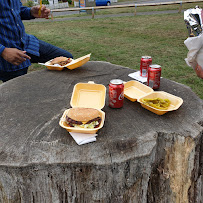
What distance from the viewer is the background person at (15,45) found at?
89.0 inches

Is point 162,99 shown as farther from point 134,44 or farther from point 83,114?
point 134,44

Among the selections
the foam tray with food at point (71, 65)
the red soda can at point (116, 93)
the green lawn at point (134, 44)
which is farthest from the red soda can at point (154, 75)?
the green lawn at point (134, 44)

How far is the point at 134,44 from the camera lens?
6.62 meters

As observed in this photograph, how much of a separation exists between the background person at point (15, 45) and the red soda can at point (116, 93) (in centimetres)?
111

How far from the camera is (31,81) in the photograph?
216 centimetres

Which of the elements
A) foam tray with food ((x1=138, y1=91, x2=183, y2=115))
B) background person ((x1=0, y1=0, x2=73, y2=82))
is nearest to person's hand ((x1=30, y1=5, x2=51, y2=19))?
background person ((x1=0, y1=0, x2=73, y2=82))

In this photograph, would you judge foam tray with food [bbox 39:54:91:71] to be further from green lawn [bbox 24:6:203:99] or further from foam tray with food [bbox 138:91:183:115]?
green lawn [bbox 24:6:203:99]

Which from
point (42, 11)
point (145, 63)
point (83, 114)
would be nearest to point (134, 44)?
point (42, 11)

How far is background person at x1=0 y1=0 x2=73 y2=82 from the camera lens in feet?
7.42

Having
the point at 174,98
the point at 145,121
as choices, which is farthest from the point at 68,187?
the point at 174,98

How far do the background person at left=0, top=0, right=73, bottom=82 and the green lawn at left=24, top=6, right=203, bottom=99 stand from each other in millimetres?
2255

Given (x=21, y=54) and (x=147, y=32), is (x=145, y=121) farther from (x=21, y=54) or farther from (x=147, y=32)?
(x=147, y=32)

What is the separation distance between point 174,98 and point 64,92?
0.91 metres

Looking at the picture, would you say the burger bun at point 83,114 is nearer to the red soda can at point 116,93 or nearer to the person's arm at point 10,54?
the red soda can at point 116,93
